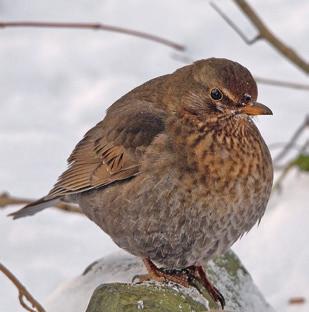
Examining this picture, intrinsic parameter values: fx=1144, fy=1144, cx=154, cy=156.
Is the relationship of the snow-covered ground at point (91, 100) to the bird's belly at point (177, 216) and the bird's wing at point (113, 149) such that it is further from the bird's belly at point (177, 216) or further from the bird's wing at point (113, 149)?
the bird's belly at point (177, 216)

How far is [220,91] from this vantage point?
17.4ft

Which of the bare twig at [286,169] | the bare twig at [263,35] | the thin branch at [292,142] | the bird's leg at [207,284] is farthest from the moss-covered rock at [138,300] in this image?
the thin branch at [292,142]

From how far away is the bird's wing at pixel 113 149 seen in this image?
5.52 meters

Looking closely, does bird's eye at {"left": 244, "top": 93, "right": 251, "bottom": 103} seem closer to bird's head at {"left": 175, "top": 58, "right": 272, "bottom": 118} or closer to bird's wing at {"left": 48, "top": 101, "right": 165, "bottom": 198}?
bird's head at {"left": 175, "top": 58, "right": 272, "bottom": 118}

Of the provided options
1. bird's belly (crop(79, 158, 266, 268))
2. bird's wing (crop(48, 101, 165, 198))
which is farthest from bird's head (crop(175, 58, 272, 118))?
bird's belly (crop(79, 158, 266, 268))

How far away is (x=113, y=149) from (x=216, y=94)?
0.70m

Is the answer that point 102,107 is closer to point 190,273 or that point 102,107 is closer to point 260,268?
point 260,268

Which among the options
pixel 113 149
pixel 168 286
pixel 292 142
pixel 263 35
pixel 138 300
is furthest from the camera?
pixel 292 142

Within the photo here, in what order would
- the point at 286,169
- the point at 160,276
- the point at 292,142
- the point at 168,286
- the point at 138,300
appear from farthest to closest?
the point at 292,142, the point at 286,169, the point at 160,276, the point at 168,286, the point at 138,300

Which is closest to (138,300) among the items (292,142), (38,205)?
(38,205)

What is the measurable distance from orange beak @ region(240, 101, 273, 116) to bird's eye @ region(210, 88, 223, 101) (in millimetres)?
126

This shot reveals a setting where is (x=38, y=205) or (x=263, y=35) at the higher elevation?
(x=263, y=35)

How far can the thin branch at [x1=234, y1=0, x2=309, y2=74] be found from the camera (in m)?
7.33

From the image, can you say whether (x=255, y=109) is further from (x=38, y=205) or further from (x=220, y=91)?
(x=38, y=205)
